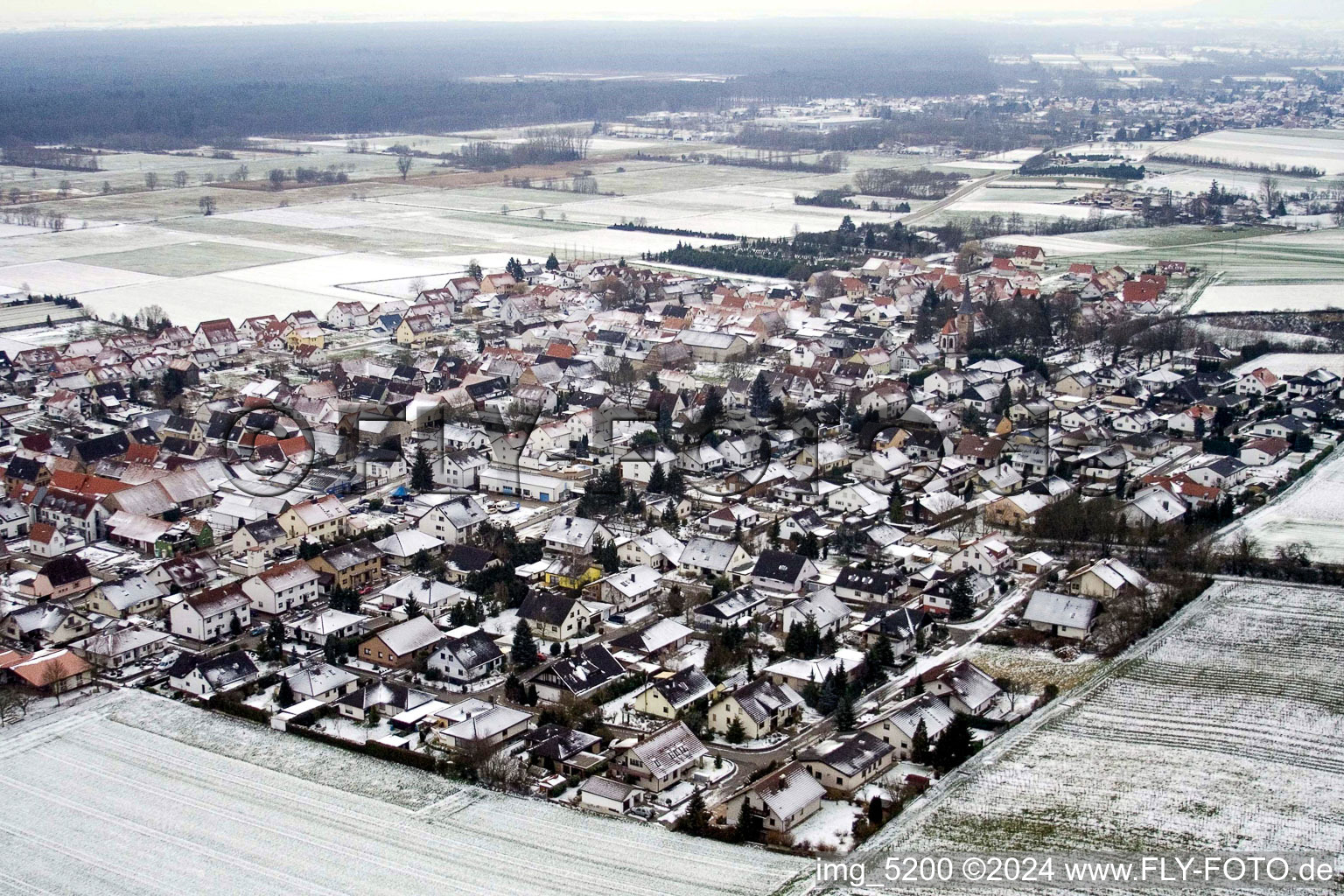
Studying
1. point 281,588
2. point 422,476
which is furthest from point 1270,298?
point 281,588

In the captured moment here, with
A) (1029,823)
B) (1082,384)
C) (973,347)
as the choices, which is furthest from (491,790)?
(973,347)

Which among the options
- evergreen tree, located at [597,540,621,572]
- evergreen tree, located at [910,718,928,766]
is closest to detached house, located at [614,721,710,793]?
evergreen tree, located at [910,718,928,766]

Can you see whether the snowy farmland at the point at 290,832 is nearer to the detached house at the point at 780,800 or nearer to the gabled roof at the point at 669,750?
the detached house at the point at 780,800

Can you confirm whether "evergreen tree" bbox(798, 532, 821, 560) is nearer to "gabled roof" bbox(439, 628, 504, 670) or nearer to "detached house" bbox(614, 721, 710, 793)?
"gabled roof" bbox(439, 628, 504, 670)

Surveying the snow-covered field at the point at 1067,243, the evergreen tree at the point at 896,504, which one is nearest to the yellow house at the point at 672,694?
the evergreen tree at the point at 896,504

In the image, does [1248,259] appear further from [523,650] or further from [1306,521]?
[523,650]

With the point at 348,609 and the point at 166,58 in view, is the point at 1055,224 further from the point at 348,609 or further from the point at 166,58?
the point at 166,58
